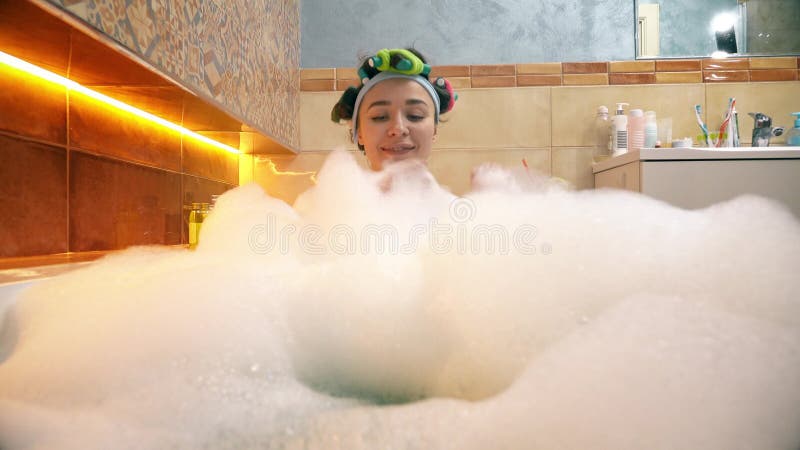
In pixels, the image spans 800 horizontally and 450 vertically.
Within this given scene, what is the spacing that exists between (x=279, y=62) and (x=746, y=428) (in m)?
1.67

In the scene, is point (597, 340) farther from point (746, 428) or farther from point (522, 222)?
point (522, 222)

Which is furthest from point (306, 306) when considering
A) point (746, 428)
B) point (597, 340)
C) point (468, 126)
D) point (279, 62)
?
point (468, 126)

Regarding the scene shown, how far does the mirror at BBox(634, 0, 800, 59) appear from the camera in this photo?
5.81 ft

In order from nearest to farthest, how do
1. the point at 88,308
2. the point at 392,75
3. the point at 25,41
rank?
1. the point at 88,308
2. the point at 25,41
3. the point at 392,75

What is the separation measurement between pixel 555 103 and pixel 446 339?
1589mm

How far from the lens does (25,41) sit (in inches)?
28.1

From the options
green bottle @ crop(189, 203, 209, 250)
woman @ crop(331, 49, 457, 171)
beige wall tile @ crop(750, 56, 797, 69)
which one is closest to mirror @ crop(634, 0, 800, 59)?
beige wall tile @ crop(750, 56, 797, 69)

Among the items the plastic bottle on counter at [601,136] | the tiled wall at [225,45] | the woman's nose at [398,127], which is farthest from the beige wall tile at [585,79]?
the tiled wall at [225,45]

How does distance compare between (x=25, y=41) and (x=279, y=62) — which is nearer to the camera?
(x=25, y=41)

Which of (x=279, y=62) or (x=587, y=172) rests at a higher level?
(x=279, y=62)

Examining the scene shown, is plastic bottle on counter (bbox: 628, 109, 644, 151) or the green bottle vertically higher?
plastic bottle on counter (bbox: 628, 109, 644, 151)

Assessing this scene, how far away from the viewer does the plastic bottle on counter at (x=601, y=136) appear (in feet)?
5.83

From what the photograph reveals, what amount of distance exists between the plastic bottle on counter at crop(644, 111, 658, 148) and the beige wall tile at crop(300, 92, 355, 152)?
4.03 ft

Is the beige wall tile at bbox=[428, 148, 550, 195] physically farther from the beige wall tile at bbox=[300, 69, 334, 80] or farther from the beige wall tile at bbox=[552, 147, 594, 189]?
the beige wall tile at bbox=[300, 69, 334, 80]
